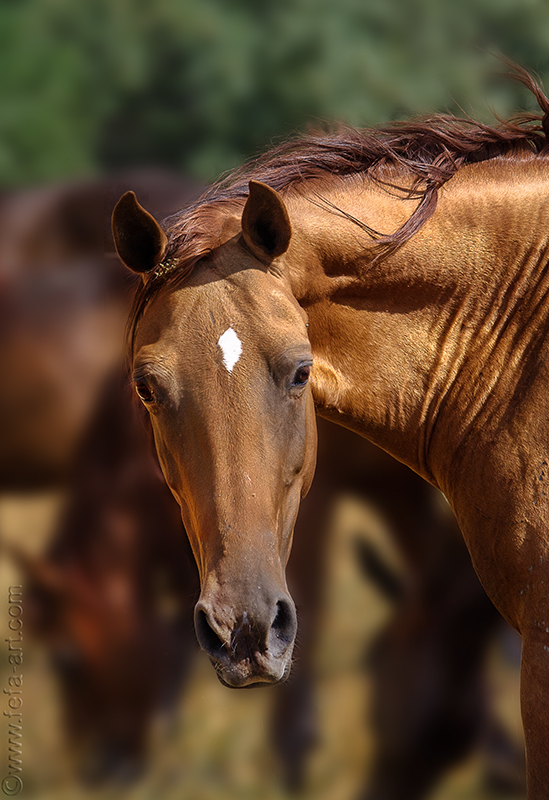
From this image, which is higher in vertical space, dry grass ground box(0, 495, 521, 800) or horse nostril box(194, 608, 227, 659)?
horse nostril box(194, 608, 227, 659)

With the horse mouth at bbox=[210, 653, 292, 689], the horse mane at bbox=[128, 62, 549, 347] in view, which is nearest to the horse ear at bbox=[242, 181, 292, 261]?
the horse mane at bbox=[128, 62, 549, 347]

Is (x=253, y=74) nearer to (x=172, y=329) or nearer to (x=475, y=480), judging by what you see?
(x=172, y=329)

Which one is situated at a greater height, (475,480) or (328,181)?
(328,181)

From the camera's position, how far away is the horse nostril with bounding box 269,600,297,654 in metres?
1.34

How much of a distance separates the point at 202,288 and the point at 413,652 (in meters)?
2.22

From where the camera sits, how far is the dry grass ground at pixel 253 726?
9.98 ft

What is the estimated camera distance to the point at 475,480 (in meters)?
1.60

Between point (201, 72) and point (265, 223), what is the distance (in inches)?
68.1

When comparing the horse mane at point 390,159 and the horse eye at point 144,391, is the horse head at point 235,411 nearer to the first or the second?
the horse eye at point 144,391

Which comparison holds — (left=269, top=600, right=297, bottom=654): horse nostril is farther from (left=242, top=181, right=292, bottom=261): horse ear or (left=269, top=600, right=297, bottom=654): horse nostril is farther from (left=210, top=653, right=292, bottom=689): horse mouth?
(left=242, top=181, right=292, bottom=261): horse ear

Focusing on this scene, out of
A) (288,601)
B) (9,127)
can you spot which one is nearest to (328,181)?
(288,601)

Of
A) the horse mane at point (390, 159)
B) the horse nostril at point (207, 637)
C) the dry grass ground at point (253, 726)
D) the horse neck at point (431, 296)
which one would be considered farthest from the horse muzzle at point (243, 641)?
the dry grass ground at point (253, 726)

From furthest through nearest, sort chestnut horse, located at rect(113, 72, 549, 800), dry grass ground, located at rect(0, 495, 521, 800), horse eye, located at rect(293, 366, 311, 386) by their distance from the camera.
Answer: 1. dry grass ground, located at rect(0, 495, 521, 800)
2. horse eye, located at rect(293, 366, 311, 386)
3. chestnut horse, located at rect(113, 72, 549, 800)

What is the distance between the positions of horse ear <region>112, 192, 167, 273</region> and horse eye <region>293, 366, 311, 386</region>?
1.34 feet
